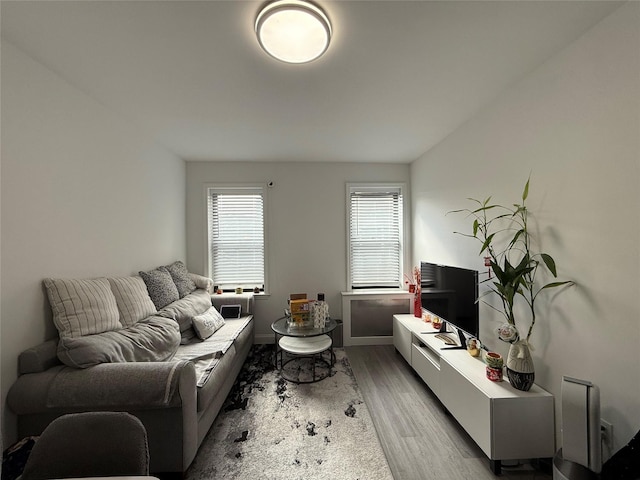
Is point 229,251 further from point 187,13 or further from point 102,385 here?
point 187,13

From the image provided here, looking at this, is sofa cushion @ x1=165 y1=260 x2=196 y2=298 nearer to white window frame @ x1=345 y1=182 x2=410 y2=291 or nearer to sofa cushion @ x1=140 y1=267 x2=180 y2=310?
sofa cushion @ x1=140 y1=267 x2=180 y2=310

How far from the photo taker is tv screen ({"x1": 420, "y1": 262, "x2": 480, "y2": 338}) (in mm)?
2037

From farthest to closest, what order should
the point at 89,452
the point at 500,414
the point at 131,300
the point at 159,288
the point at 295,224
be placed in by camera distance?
1. the point at 295,224
2. the point at 159,288
3. the point at 131,300
4. the point at 500,414
5. the point at 89,452

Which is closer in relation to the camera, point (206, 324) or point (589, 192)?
point (589, 192)

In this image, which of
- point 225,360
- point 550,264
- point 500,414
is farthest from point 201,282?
point 550,264

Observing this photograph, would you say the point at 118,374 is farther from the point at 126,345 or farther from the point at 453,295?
the point at 453,295

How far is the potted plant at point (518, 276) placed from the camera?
1557 mm

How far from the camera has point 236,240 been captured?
12.2 ft

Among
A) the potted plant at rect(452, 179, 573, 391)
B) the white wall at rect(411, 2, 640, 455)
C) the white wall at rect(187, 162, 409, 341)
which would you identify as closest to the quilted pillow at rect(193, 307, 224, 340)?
the white wall at rect(187, 162, 409, 341)

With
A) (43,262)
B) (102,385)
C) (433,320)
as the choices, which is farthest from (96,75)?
(433,320)

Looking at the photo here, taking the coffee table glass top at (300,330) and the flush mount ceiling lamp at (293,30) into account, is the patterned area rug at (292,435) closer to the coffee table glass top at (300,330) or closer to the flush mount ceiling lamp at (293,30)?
the coffee table glass top at (300,330)

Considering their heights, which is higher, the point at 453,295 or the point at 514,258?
the point at 514,258

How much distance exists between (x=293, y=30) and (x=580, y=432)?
2.42m

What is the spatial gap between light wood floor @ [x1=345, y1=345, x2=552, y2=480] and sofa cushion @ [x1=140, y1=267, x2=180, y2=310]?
2.10 m
